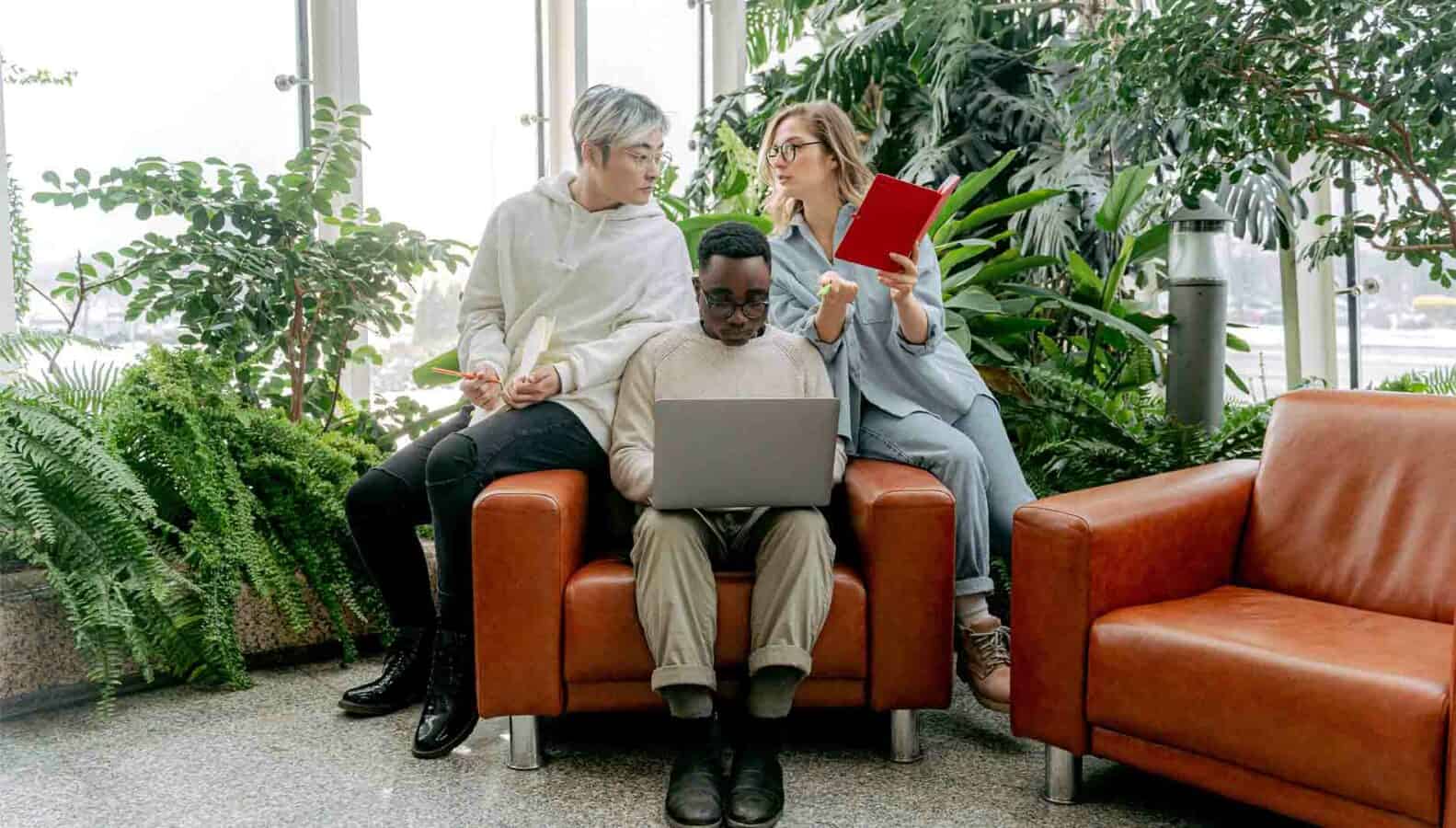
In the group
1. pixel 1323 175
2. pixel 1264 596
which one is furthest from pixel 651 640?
pixel 1323 175

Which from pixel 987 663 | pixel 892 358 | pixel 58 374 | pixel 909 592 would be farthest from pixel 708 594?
pixel 58 374

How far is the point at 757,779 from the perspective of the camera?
6.93 ft

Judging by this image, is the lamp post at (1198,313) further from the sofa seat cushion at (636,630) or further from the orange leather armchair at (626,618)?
the sofa seat cushion at (636,630)

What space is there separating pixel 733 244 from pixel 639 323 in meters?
0.36

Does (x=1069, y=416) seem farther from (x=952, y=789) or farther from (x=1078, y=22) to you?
(x=1078, y=22)

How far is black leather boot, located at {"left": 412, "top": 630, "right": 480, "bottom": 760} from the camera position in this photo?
2.41 m

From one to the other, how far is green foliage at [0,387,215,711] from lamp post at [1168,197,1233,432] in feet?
8.15

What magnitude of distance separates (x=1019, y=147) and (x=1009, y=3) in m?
0.49

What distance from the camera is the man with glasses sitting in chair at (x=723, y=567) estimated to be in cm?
214

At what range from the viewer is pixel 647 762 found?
2385 mm

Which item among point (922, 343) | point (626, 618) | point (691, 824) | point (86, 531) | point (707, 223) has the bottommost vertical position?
point (691, 824)

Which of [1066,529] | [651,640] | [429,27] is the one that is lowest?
[651,640]

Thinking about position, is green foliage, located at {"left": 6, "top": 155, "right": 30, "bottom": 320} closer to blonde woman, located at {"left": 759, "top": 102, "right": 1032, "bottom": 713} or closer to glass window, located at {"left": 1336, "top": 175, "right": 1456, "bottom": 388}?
blonde woman, located at {"left": 759, "top": 102, "right": 1032, "bottom": 713}

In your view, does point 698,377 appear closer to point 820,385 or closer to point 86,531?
Answer: point 820,385
